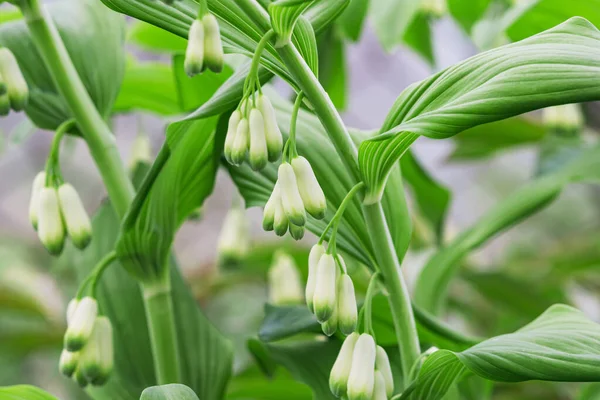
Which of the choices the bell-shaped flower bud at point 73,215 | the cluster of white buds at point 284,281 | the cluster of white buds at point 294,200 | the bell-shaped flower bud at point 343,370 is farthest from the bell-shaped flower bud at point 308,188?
the cluster of white buds at point 284,281

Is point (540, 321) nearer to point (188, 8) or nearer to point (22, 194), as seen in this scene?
point (188, 8)

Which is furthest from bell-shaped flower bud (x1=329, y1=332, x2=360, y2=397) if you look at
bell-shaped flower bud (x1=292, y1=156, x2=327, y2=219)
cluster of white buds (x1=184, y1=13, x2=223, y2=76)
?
cluster of white buds (x1=184, y1=13, x2=223, y2=76)

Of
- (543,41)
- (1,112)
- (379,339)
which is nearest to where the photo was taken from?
(543,41)

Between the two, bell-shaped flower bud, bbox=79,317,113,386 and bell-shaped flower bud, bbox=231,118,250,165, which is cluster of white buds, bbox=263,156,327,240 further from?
bell-shaped flower bud, bbox=79,317,113,386

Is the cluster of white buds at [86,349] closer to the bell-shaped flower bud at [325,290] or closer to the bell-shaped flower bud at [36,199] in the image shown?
the bell-shaped flower bud at [36,199]

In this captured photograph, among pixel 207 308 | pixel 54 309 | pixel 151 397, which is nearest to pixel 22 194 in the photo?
pixel 207 308

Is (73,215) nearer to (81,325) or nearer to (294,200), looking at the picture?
(81,325)
